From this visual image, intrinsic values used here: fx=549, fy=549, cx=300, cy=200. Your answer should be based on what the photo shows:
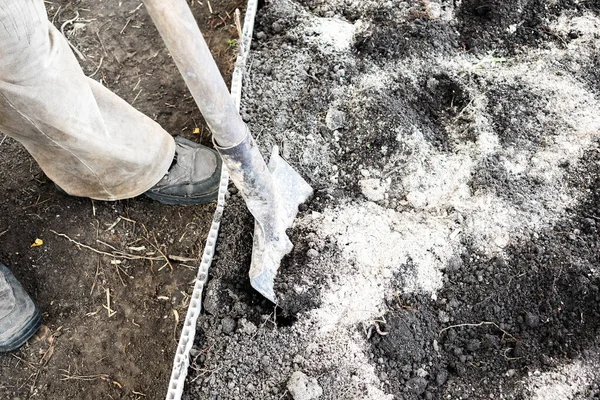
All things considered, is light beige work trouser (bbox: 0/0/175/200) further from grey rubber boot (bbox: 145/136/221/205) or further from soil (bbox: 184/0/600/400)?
soil (bbox: 184/0/600/400)

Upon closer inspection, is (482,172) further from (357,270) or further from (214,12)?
(214,12)

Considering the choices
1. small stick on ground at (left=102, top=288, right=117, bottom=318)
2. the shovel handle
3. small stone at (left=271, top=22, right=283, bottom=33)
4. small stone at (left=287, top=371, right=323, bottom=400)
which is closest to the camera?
the shovel handle

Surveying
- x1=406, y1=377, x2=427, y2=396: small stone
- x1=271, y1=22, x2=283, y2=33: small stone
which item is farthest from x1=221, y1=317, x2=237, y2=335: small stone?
x1=271, y1=22, x2=283, y2=33: small stone

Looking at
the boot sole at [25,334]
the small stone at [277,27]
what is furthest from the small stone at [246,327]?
the small stone at [277,27]

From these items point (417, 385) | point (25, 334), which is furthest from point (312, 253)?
point (25, 334)

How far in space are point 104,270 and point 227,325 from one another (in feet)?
2.16

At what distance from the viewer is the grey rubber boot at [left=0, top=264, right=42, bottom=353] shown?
210 cm

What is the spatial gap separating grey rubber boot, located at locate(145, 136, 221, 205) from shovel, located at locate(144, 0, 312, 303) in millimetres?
363

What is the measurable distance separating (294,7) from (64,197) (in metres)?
1.42

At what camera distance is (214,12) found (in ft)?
9.64

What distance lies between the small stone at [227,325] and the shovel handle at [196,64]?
69 cm

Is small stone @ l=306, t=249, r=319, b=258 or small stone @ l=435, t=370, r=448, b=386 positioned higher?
small stone @ l=306, t=249, r=319, b=258

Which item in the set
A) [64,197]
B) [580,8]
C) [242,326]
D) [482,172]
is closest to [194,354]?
[242,326]

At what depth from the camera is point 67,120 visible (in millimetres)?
1850
